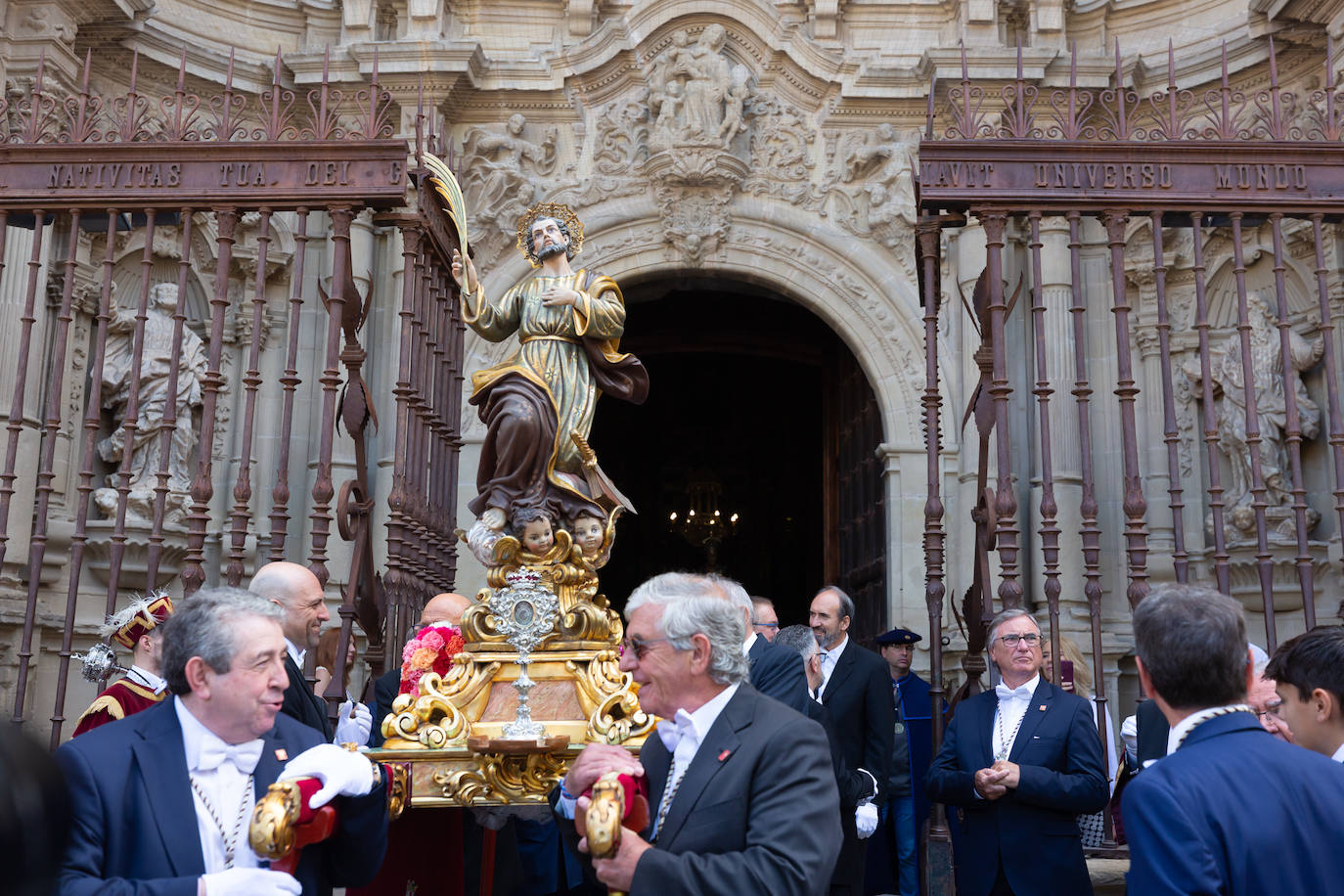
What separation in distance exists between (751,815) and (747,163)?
28.6ft

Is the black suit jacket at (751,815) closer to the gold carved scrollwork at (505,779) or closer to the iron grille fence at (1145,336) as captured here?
the gold carved scrollwork at (505,779)

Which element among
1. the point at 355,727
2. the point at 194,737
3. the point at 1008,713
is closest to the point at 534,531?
the point at 355,727

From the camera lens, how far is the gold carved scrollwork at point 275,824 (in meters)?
2.61

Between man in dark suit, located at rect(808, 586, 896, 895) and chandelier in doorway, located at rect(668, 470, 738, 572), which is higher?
chandelier in doorway, located at rect(668, 470, 738, 572)

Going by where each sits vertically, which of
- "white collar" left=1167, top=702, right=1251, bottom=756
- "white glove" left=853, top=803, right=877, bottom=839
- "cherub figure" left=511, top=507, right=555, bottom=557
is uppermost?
"cherub figure" left=511, top=507, right=555, bottom=557

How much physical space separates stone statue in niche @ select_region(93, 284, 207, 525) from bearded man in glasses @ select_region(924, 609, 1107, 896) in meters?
7.09

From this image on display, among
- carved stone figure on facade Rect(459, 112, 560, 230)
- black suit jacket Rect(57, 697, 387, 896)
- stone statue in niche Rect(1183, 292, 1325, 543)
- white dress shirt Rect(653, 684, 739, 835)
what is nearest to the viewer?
black suit jacket Rect(57, 697, 387, 896)

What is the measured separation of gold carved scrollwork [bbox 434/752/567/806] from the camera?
4383 mm

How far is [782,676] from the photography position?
4531 millimetres

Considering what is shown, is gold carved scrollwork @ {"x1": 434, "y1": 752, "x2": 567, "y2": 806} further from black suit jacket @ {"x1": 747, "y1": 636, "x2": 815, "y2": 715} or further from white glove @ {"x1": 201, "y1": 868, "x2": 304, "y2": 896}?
white glove @ {"x1": 201, "y1": 868, "x2": 304, "y2": 896}

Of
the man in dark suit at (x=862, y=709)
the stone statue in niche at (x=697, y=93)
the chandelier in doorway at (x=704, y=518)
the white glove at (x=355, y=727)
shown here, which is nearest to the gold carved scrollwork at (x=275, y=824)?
the white glove at (x=355, y=727)

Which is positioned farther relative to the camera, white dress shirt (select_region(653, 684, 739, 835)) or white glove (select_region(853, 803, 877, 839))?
white glove (select_region(853, 803, 877, 839))

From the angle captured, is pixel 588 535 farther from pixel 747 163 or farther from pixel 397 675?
pixel 747 163

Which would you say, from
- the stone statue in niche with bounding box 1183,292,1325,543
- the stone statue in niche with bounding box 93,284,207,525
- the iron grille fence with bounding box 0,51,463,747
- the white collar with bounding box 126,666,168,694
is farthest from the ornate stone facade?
the white collar with bounding box 126,666,168,694
